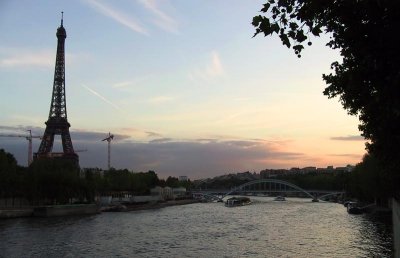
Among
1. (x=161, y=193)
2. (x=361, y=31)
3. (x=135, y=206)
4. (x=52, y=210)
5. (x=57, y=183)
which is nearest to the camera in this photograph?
(x=361, y=31)

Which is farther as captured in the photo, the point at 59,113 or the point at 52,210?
the point at 59,113

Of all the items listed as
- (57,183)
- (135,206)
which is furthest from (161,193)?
(57,183)

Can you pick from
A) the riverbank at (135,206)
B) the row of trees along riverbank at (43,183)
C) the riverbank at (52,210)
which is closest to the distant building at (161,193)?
the riverbank at (135,206)

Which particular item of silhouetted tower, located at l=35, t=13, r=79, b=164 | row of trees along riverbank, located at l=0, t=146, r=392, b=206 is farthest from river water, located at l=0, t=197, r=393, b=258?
silhouetted tower, located at l=35, t=13, r=79, b=164

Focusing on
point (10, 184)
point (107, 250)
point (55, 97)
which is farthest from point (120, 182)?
point (107, 250)

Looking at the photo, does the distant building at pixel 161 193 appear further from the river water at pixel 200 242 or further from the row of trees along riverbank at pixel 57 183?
the river water at pixel 200 242

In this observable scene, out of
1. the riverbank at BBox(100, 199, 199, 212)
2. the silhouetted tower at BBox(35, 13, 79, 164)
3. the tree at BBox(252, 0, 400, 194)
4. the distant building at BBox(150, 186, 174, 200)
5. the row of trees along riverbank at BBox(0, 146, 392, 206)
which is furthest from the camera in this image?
the distant building at BBox(150, 186, 174, 200)

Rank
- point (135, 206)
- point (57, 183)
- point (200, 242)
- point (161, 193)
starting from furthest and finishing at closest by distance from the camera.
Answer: point (161, 193) < point (135, 206) < point (57, 183) < point (200, 242)

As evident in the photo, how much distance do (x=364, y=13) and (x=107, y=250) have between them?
2910 cm

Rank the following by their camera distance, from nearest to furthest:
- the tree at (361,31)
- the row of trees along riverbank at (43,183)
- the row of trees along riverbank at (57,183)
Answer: the tree at (361,31), the row of trees along riverbank at (57,183), the row of trees along riverbank at (43,183)

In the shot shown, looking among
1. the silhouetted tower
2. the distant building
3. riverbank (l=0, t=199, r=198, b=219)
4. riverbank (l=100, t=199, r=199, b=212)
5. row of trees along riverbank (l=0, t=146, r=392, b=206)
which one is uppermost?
the silhouetted tower

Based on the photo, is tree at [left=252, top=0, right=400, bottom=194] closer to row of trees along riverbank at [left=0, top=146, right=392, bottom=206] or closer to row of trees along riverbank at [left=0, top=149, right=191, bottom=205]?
row of trees along riverbank at [left=0, top=146, right=392, bottom=206]

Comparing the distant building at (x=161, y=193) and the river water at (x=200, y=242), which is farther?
the distant building at (x=161, y=193)

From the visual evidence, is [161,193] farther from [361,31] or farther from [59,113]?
[361,31]
